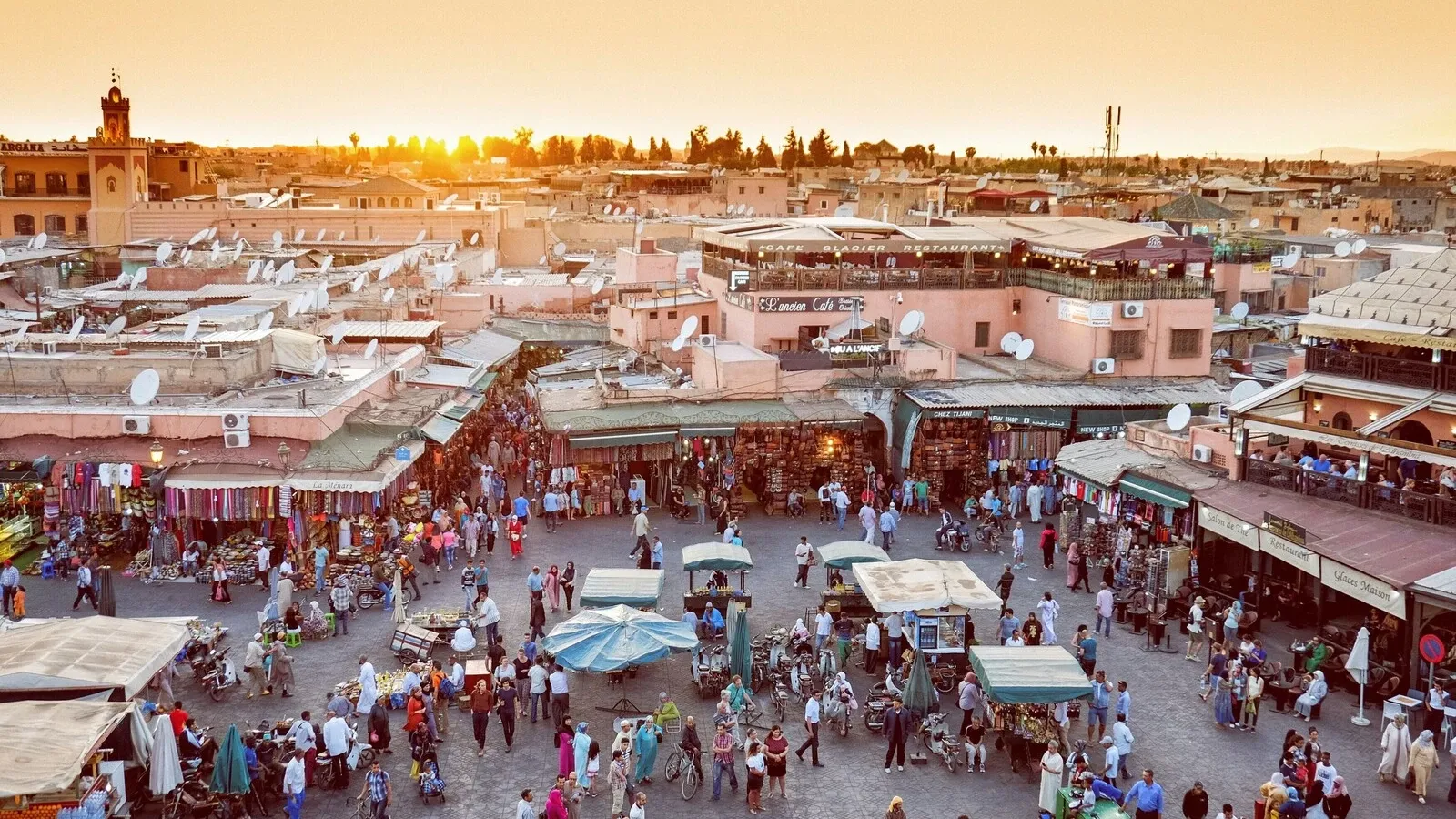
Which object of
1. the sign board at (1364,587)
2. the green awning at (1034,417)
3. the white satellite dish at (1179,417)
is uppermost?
the white satellite dish at (1179,417)

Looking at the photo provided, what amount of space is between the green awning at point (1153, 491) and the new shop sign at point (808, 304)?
10.3 m

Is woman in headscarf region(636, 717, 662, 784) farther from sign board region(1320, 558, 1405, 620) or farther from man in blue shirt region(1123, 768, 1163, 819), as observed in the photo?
sign board region(1320, 558, 1405, 620)

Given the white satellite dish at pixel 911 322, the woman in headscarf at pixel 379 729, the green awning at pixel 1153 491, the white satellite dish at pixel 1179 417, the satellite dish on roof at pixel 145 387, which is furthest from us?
the white satellite dish at pixel 911 322

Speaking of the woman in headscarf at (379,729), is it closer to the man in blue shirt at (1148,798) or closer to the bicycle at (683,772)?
the bicycle at (683,772)

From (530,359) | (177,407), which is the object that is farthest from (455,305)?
(177,407)

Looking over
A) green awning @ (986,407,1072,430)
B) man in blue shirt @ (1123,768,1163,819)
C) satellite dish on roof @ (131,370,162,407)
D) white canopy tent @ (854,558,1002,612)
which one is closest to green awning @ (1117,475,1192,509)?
white canopy tent @ (854,558,1002,612)

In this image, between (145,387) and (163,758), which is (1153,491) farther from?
(145,387)

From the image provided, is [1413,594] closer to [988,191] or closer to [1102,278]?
[1102,278]

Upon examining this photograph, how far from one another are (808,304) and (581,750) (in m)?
18.5

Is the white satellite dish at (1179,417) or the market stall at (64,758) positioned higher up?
the white satellite dish at (1179,417)

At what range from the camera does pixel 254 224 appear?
5250 cm

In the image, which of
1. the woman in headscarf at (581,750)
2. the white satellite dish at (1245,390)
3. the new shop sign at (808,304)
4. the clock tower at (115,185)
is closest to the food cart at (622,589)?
the woman in headscarf at (581,750)

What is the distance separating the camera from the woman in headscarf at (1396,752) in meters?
14.8

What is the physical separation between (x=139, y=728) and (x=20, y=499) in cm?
1246
